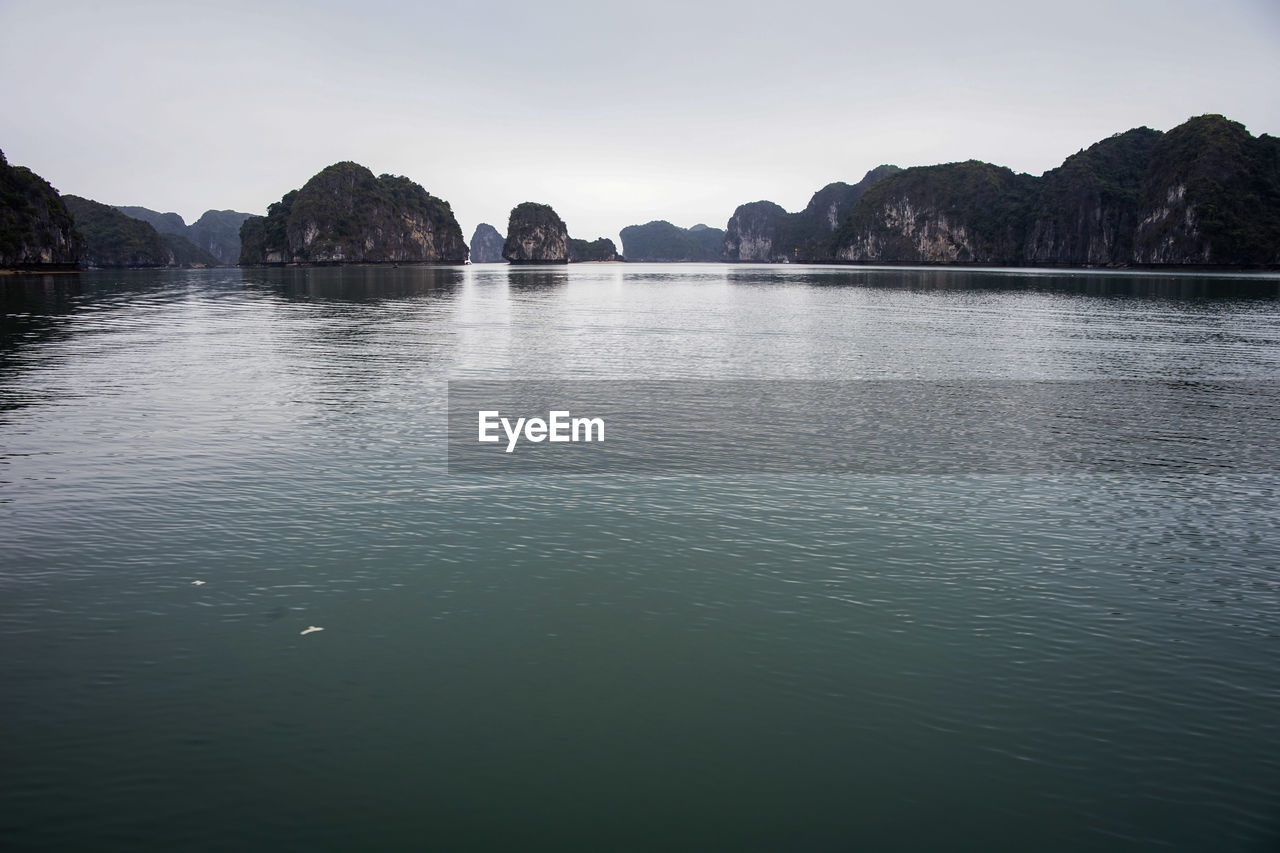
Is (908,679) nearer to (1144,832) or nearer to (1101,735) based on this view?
(1101,735)

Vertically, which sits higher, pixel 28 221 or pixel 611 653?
pixel 28 221

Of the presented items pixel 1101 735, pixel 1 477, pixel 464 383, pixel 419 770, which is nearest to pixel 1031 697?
pixel 1101 735

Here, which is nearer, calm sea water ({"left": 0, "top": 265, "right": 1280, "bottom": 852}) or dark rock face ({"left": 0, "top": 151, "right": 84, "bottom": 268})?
calm sea water ({"left": 0, "top": 265, "right": 1280, "bottom": 852})

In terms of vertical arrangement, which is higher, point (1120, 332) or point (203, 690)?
point (1120, 332)

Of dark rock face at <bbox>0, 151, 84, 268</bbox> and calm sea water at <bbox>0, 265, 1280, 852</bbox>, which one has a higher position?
dark rock face at <bbox>0, 151, 84, 268</bbox>

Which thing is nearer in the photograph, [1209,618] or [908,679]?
[908,679]
